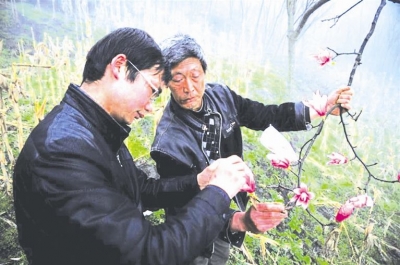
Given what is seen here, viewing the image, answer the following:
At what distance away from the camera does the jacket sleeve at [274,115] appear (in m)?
1.39

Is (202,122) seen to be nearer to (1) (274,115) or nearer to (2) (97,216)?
(1) (274,115)

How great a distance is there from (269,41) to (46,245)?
6.69ft

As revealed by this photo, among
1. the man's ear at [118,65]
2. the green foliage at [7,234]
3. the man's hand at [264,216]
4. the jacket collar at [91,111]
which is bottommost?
the green foliage at [7,234]

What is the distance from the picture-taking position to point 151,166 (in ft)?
6.75

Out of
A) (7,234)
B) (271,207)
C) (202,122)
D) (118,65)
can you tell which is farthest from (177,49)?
(7,234)

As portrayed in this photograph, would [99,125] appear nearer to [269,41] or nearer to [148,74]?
[148,74]

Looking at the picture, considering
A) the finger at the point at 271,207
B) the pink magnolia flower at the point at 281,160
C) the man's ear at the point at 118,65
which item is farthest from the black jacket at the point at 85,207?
the finger at the point at 271,207

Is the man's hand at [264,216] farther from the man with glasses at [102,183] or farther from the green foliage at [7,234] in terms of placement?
the green foliage at [7,234]

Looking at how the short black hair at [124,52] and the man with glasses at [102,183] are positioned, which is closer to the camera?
the man with glasses at [102,183]

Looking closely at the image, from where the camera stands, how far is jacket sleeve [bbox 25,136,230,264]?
2.02ft

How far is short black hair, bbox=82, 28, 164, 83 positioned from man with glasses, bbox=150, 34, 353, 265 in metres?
0.34

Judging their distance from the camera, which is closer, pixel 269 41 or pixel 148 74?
pixel 148 74

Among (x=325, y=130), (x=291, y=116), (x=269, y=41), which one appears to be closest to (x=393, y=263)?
(x=325, y=130)

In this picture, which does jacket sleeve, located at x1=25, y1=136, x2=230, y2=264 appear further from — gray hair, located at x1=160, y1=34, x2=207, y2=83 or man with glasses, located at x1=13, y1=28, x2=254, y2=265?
gray hair, located at x1=160, y1=34, x2=207, y2=83
